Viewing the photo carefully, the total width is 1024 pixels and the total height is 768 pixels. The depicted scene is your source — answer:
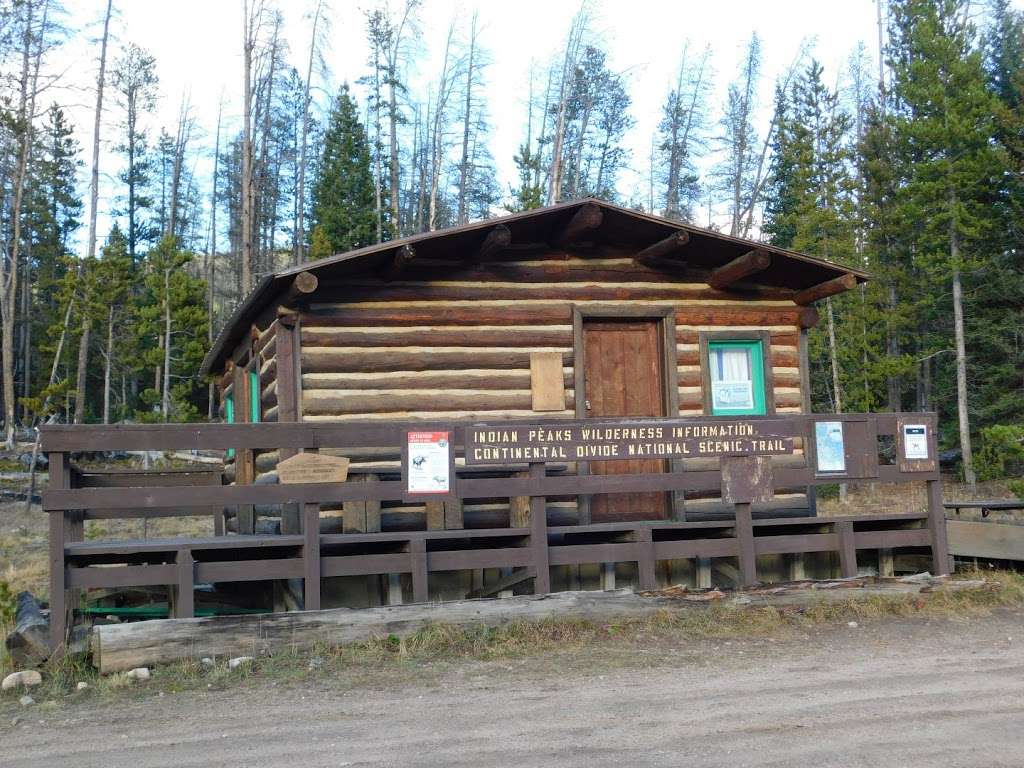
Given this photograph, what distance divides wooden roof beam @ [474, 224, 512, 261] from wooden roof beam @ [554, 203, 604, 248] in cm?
63

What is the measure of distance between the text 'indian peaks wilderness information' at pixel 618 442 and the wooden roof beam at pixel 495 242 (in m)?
2.29

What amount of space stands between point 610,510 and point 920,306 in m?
21.3

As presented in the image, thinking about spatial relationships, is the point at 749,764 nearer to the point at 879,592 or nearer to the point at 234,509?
the point at 879,592

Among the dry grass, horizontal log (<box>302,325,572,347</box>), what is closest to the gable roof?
horizontal log (<box>302,325,572,347</box>)

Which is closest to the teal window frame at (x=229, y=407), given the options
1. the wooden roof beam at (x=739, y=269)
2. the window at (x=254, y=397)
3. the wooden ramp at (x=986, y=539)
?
the window at (x=254, y=397)

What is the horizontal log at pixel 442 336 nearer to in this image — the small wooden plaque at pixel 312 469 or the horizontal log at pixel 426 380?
the horizontal log at pixel 426 380

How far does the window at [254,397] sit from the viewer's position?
12434 mm

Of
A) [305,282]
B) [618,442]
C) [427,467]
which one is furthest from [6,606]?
[618,442]

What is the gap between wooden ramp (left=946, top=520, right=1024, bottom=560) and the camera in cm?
1015

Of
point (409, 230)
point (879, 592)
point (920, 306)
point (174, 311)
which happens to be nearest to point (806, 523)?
point (879, 592)

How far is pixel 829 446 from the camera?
9102mm

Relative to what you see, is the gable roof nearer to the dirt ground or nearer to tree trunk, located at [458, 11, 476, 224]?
the dirt ground

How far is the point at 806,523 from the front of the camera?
31.6 ft

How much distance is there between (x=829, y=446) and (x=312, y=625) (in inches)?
198
